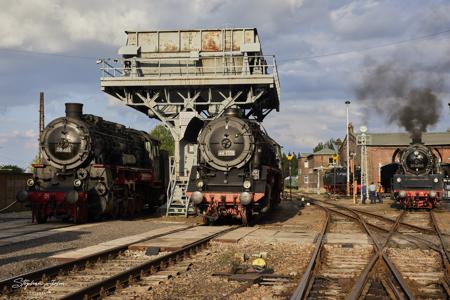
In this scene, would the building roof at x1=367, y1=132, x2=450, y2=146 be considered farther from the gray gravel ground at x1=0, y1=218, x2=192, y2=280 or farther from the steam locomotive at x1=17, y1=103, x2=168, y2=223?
the gray gravel ground at x1=0, y1=218, x2=192, y2=280

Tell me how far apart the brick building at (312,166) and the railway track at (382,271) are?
218 feet

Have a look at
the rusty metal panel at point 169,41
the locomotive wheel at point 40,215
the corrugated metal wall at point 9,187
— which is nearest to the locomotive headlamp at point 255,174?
the locomotive wheel at point 40,215

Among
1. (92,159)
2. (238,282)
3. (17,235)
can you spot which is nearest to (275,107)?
(92,159)

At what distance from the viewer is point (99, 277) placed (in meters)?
8.20

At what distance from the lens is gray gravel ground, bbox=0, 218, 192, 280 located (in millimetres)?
9334

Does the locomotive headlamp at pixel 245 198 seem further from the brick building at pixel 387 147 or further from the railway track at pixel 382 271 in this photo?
the brick building at pixel 387 147

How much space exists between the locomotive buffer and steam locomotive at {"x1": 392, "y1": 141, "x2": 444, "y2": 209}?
727 cm

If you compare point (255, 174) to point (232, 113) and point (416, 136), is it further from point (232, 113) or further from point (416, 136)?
point (416, 136)

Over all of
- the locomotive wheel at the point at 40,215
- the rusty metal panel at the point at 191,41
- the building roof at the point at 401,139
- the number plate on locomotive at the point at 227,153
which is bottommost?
the locomotive wheel at the point at 40,215

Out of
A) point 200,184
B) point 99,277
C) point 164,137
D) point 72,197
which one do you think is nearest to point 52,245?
point 99,277

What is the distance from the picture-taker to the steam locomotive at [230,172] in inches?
644

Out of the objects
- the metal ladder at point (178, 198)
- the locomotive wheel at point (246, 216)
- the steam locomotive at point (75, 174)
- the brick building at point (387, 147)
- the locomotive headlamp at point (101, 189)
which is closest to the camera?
the locomotive wheel at point (246, 216)

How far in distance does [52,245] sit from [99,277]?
446cm

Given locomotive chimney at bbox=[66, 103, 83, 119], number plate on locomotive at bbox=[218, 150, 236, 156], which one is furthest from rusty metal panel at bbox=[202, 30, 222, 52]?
number plate on locomotive at bbox=[218, 150, 236, 156]
